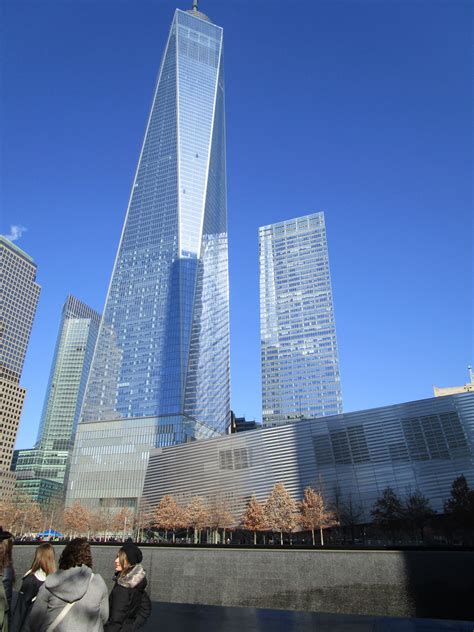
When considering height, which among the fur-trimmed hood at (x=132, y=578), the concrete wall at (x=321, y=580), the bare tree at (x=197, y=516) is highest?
the bare tree at (x=197, y=516)

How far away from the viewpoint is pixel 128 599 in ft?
22.4

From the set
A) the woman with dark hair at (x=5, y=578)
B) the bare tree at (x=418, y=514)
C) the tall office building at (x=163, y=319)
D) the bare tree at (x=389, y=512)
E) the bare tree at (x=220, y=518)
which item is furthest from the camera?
the tall office building at (x=163, y=319)

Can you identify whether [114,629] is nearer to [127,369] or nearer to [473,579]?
[473,579]

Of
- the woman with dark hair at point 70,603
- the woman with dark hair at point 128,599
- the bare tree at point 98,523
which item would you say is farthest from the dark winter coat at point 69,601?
the bare tree at point 98,523

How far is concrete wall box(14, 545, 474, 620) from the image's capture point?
1695 cm

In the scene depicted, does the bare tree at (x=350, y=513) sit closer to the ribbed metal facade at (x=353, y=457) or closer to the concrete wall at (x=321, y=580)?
the ribbed metal facade at (x=353, y=457)

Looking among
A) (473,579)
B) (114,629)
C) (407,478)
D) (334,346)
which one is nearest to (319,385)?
(334,346)

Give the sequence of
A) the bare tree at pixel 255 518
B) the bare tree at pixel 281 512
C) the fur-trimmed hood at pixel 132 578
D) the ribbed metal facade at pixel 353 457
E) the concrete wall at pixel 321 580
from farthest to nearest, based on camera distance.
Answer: the bare tree at pixel 255 518
the ribbed metal facade at pixel 353 457
the bare tree at pixel 281 512
the concrete wall at pixel 321 580
the fur-trimmed hood at pixel 132 578

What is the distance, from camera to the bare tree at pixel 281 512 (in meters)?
81.4

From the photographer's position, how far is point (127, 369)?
155m

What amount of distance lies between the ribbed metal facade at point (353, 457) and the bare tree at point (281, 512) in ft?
24.4

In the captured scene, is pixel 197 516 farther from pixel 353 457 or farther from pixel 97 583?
pixel 97 583

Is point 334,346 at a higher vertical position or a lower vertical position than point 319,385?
higher

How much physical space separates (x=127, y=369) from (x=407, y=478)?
3869 inches
